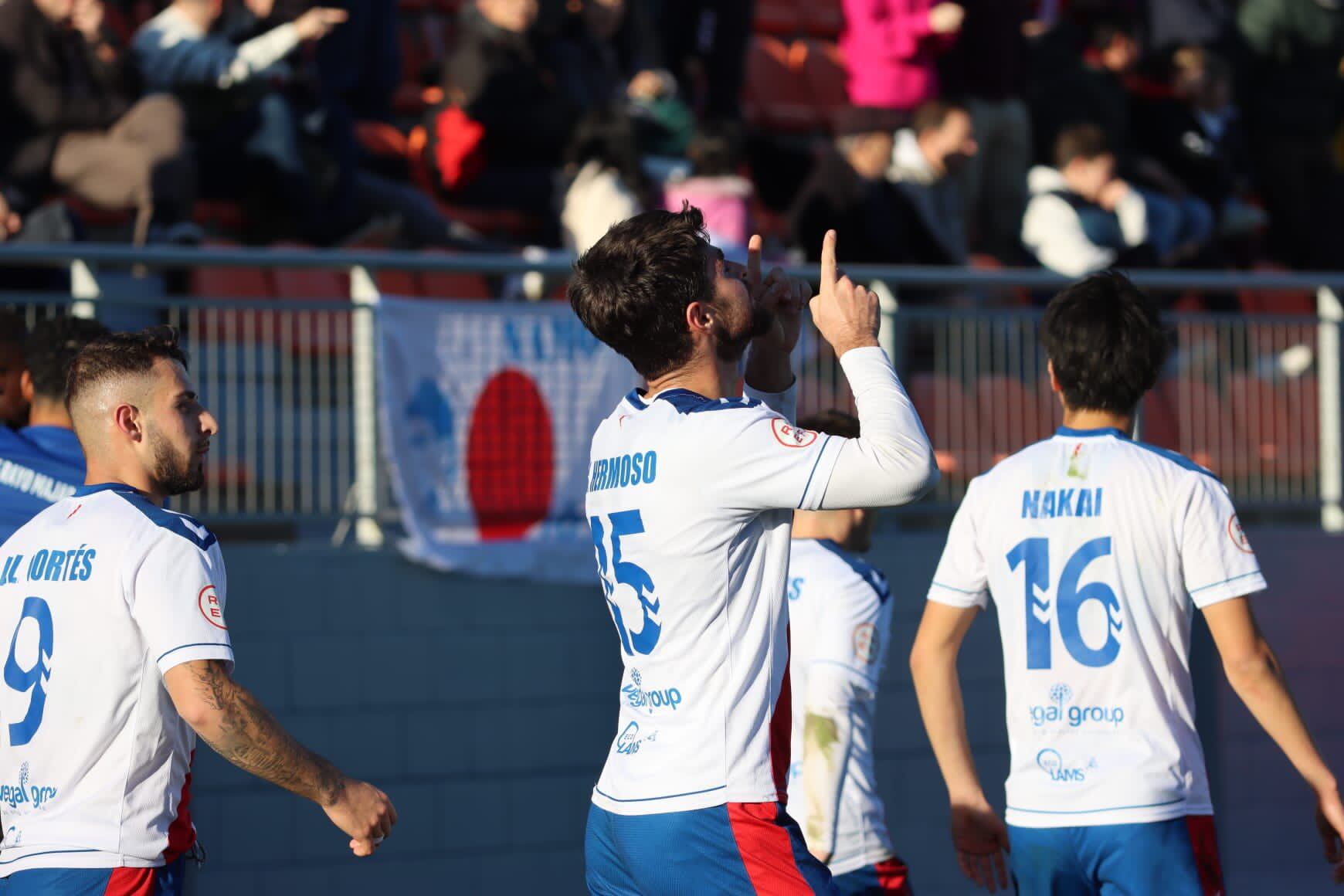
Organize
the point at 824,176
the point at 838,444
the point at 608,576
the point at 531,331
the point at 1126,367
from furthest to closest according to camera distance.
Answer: the point at 824,176, the point at 531,331, the point at 1126,367, the point at 608,576, the point at 838,444

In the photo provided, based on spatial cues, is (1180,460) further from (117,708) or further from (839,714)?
(117,708)

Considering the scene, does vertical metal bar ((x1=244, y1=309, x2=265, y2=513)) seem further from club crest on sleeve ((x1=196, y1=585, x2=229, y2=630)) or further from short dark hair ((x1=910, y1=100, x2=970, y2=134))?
short dark hair ((x1=910, y1=100, x2=970, y2=134))

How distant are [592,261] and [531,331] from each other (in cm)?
361

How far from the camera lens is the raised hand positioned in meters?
3.24

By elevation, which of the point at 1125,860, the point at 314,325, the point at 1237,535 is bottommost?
the point at 1125,860

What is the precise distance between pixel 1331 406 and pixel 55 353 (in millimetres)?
5601

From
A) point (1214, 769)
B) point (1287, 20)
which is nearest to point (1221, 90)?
point (1287, 20)

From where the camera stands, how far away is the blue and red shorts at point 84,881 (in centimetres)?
337

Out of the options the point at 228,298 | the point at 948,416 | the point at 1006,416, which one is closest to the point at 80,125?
the point at 228,298

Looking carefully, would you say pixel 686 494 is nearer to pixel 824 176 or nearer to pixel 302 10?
pixel 824 176

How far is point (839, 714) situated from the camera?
4359mm

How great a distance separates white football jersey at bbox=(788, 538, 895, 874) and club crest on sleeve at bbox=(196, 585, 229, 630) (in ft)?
4.99

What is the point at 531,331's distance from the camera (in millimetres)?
6859

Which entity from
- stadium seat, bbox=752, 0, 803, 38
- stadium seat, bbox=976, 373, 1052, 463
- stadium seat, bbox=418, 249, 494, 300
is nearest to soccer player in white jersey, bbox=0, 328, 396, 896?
stadium seat, bbox=418, 249, 494, 300
